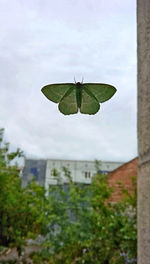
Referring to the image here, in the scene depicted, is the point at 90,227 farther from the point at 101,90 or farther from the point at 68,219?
the point at 101,90

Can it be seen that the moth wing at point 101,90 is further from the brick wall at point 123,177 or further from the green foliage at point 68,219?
the brick wall at point 123,177

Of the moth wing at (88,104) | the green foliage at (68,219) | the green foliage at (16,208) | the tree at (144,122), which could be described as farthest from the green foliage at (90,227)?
the moth wing at (88,104)

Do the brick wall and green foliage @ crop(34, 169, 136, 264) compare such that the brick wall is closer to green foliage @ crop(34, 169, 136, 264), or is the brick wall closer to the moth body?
green foliage @ crop(34, 169, 136, 264)

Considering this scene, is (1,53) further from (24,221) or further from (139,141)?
(24,221)

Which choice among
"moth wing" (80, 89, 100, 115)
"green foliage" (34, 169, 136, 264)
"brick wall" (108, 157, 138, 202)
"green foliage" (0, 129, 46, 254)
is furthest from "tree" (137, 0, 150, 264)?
"brick wall" (108, 157, 138, 202)

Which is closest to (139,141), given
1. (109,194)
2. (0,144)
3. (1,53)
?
(1,53)

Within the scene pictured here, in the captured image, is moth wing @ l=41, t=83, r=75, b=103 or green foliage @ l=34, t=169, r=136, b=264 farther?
green foliage @ l=34, t=169, r=136, b=264

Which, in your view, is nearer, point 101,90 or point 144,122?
point 101,90

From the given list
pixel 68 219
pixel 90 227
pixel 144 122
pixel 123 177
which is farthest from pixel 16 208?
pixel 144 122
